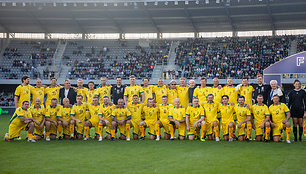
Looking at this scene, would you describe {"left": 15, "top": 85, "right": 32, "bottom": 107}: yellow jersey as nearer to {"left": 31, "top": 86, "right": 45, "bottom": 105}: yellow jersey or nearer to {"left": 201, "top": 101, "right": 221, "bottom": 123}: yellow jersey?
{"left": 31, "top": 86, "right": 45, "bottom": 105}: yellow jersey

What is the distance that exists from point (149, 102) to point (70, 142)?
255cm

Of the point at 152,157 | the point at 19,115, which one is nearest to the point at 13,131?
the point at 19,115

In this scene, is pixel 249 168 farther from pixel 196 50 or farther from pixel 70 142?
pixel 196 50

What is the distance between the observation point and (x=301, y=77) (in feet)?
85.3

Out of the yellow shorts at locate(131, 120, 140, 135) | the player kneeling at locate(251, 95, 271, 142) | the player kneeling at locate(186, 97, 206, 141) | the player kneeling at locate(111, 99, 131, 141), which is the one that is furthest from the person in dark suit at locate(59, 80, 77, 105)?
the player kneeling at locate(251, 95, 271, 142)

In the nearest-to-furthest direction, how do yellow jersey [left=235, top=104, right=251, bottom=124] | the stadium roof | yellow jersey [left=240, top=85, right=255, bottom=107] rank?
yellow jersey [left=235, top=104, right=251, bottom=124]
yellow jersey [left=240, top=85, right=255, bottom=107]
the stadium roof

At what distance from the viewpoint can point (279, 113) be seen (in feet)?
30.5

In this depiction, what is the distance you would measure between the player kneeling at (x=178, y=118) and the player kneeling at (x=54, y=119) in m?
3.13

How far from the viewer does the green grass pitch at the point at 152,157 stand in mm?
5738

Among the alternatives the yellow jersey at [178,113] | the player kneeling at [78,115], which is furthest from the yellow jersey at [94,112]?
the yellow jersey at [178,113]

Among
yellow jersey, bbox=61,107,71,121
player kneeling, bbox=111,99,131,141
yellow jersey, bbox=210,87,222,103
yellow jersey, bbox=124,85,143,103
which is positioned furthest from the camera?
yellow jersey, bbox=124,85,143,103

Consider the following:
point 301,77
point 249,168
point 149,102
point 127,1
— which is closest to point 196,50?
point 127,1

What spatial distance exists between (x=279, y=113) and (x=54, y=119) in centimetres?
654

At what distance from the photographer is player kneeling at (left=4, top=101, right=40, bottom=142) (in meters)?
9.56
